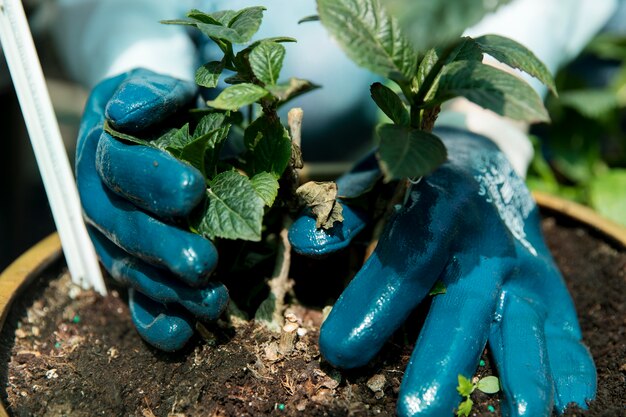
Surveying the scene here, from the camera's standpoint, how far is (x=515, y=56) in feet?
2.55

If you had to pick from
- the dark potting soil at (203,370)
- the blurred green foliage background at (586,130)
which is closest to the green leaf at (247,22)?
the dark potting soil at (203,370)

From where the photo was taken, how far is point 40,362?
3.22 ft

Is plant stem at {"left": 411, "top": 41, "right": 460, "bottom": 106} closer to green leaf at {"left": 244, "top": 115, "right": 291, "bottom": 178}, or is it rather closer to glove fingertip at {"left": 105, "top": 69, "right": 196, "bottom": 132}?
green leaf at {"left": 244, "top": 115, "right": 291, "bottom": 178}

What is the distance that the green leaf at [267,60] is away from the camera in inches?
31.9

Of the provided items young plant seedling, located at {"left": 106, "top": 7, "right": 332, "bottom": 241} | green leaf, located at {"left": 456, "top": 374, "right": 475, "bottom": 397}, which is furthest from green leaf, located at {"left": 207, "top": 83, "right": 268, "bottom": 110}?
green leaf, located at {"left": 456, "top": 374, "right": 475, "bottom": 397}

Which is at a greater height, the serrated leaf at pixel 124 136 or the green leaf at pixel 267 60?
the green leaf at pixel 267 60

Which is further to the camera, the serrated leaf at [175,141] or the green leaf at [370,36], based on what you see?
the serrated leaf at [175,141]

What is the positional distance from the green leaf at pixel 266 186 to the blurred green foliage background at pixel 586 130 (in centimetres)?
117

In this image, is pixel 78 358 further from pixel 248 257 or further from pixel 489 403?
pixel 489 403

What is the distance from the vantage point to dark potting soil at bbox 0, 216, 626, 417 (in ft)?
2.86

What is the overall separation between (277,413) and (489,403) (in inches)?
11.9

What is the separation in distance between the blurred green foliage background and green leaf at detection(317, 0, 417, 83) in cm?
115

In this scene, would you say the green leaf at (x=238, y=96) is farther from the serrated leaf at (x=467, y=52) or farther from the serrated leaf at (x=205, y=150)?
the serrated leaf at (x=467, y=52)

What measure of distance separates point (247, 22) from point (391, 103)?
222 mm
